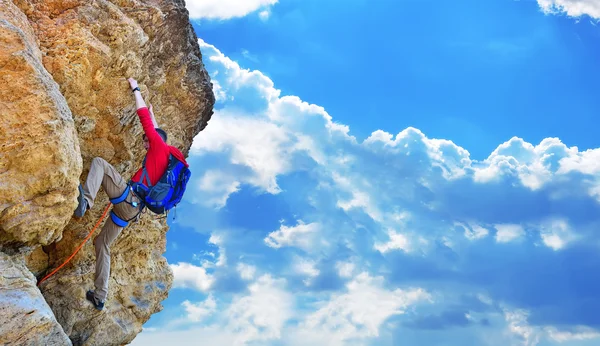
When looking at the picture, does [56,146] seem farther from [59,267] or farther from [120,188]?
[59,267]

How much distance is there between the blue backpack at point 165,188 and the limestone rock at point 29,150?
257 centimetres

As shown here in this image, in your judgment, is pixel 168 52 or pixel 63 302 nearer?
pixel 63 302

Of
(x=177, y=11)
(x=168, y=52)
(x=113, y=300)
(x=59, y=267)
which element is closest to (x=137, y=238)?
(x=113, y=300)

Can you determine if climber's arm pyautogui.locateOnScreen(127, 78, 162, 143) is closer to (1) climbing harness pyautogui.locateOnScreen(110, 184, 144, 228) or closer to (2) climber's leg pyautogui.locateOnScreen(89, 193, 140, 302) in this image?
(1) climbing harness pyautogui.locateOnScreen(110, 184, 144, 228)

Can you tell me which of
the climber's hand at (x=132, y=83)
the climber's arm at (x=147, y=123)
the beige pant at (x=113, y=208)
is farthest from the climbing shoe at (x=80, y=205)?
the climber's hand at (x=132, y=83)

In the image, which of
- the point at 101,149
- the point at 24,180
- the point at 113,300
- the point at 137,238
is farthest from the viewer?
the point at 137,238

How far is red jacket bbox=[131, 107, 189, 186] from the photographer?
12359mm

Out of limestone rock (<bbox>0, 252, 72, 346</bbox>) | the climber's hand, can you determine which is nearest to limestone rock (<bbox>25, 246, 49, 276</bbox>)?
limestone rock (<bbox>0, 252, 72, 346</bbox>)

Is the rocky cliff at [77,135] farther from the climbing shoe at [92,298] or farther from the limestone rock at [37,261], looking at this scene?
the climbing shoe at [92,298]

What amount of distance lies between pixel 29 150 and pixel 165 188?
11.5 ft

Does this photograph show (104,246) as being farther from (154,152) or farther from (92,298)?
(154,152)

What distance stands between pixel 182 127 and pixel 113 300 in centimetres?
505

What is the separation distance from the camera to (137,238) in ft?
50.8

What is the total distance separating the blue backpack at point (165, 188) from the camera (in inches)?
496
